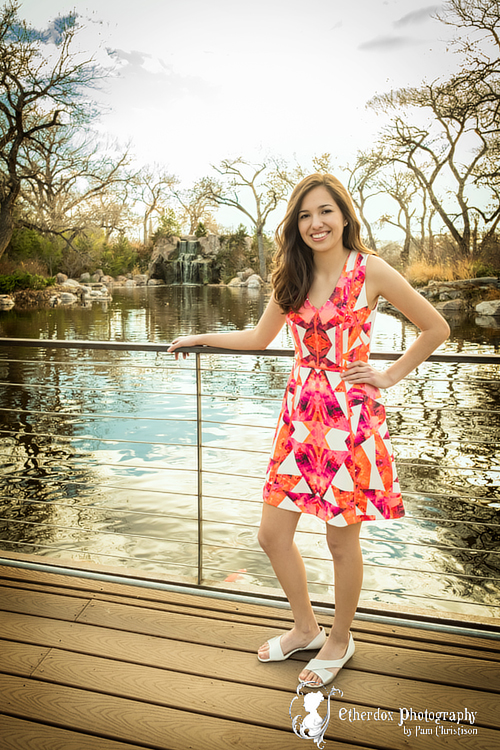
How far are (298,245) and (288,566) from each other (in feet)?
2.60

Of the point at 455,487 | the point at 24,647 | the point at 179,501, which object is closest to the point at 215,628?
the point at 24,647

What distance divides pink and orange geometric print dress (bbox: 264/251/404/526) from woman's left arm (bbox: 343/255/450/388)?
0.02m

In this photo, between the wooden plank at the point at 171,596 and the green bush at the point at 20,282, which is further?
the green bush at the point at 20,282

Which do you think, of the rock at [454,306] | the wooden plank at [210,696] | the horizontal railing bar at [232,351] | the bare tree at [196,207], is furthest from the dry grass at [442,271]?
the bare tree at [196,207]

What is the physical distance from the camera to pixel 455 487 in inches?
174

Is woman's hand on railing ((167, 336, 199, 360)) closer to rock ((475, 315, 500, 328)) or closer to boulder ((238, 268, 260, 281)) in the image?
rock ((475, 315, 500, 328))

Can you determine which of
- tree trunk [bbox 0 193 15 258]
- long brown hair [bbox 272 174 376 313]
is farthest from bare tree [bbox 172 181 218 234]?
long brown hair [bbox 272 174 376 313]

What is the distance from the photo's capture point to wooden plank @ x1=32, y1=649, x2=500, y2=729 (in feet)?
4.00

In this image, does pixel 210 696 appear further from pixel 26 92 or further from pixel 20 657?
pixel 26 92

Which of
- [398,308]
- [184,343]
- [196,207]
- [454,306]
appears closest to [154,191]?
[196,207]

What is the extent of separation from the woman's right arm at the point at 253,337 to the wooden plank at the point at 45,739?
94 cm

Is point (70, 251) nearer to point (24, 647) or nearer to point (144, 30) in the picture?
point (144, 30)

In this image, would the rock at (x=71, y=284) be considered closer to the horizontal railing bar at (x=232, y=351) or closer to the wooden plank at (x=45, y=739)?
the horizontal railing bar at (x=232, y=351)

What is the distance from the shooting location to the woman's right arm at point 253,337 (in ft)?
4.61
